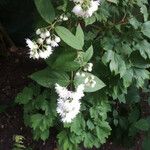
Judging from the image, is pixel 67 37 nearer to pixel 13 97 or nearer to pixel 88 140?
pixel 88 140

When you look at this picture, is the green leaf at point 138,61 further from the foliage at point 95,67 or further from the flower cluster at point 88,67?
the flower cluster at point 88,67

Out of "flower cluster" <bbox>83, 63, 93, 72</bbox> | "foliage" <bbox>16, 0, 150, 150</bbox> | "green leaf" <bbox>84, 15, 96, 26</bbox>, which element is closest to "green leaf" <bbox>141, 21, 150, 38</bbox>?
"foliage" <bbox>16, 0, 150, 150</bbox>

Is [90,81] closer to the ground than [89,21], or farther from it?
closer to the ground

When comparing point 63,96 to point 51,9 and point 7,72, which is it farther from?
point 7,72

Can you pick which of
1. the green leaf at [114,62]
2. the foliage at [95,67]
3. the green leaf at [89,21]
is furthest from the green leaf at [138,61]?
the green leaf at [89,21]

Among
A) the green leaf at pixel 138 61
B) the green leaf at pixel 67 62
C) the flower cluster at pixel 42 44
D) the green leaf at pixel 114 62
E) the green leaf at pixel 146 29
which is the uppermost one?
the flower cluster at pixel 42 44

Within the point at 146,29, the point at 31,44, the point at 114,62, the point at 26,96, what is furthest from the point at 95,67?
the point at 31,44

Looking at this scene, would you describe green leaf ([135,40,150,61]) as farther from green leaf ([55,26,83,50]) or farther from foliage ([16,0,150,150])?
green leaf ([55,26,83,50])
